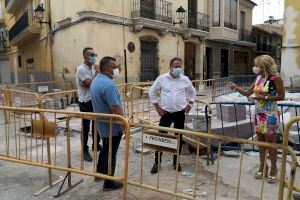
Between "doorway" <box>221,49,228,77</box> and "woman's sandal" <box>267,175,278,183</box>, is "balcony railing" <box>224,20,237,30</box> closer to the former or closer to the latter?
"doorway" <box>221,49,228,77</box>

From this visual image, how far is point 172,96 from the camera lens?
4742mm

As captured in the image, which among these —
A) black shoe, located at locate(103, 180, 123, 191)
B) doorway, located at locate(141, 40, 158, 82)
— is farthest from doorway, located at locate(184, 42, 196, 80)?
black shoe, located at locate(103, 180, 123, 191)

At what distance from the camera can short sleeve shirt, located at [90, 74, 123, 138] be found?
3.89m

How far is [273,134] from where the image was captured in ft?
13.9

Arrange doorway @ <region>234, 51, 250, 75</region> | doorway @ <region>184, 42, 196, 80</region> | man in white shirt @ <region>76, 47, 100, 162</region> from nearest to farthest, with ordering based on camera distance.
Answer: man in white shirt @ <region>76, 47, 100, 162</region>
doorway @ <region>184, 42, 196, 80</region>
doorway @ <region>234, 51, 250, 75</region>

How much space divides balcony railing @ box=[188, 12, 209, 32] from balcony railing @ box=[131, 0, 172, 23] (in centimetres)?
225

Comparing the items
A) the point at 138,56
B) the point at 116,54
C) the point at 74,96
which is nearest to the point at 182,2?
the point at 138,56

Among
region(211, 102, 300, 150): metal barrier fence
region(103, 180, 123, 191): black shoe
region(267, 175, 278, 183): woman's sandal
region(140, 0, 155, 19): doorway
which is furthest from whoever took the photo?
region(140, 0, 155, 19): doorway

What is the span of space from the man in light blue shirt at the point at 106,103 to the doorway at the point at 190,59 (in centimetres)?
1520

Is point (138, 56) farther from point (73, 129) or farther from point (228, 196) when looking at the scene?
point (228, 196)

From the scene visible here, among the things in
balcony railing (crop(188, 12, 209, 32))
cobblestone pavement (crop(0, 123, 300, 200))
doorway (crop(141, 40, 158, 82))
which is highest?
balcony railing (crop(188, 12, 209, 32))

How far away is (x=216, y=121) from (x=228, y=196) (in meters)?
3.12

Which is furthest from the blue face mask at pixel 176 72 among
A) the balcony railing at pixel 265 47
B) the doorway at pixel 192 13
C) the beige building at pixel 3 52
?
the balcony railing at pixel 265 47

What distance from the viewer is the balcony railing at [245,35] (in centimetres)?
2569
